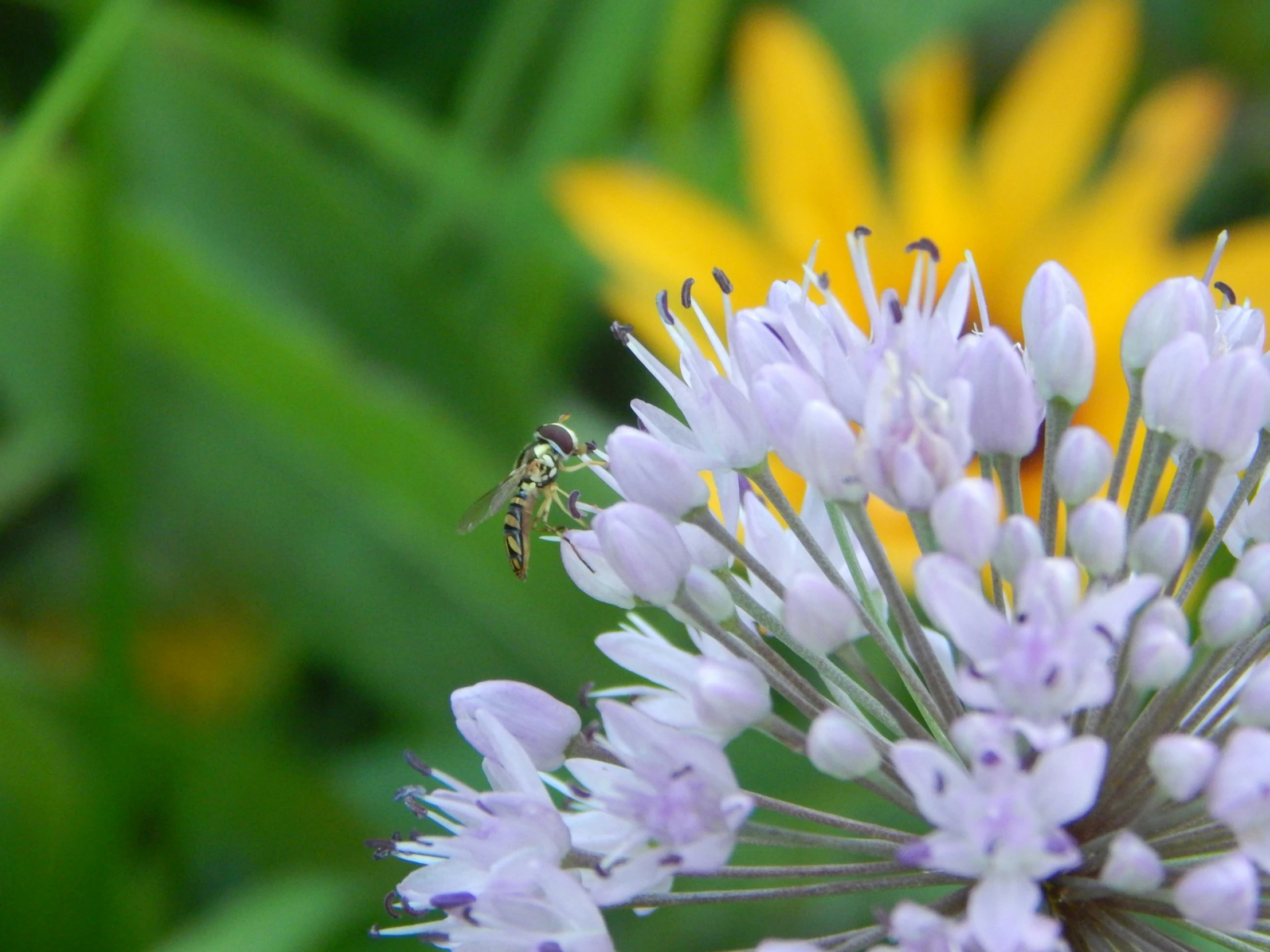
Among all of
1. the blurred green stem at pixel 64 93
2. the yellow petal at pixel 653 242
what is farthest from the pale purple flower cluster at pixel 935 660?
the yellow petal at pixel 653 242

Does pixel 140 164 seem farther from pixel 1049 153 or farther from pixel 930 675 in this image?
pixel 930 675

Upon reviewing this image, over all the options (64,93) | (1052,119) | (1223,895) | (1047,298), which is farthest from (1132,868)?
(1052,119)

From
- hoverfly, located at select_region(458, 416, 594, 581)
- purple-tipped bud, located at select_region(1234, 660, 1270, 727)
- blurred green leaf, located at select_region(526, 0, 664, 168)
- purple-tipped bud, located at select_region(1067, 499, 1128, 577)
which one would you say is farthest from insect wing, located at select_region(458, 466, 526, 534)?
blurred green leaf, located at select_region(526, 0, 664, 168)

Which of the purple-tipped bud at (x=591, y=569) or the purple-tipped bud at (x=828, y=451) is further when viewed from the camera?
the purple-tipped bud at (x=591, y=569)

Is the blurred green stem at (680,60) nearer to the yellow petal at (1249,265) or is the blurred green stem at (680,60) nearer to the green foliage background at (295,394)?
the green foliage background at (295,394)

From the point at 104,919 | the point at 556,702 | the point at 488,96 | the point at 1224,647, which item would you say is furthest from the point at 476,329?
the point at 1224,647
